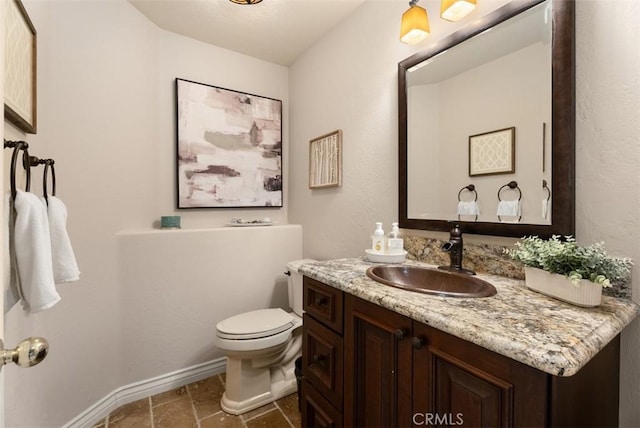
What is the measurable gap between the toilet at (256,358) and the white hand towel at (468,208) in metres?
0.97

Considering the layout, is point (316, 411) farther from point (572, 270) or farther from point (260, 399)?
point (572, 270)

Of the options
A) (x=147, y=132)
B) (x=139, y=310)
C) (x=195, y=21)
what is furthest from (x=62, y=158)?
(x=195, y=21)

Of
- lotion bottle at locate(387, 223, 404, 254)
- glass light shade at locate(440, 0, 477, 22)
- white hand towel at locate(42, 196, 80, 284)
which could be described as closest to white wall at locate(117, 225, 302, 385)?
white hand towel at locate(42, 196, 80, 284)

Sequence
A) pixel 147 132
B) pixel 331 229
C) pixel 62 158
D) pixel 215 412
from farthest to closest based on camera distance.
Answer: pixel 331 229 < pixel 147 132 < pixel 215 412 < pixel 62 158

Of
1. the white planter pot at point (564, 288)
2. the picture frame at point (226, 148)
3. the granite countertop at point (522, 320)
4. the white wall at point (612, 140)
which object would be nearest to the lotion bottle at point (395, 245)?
the granite countertop at point (522, 320)

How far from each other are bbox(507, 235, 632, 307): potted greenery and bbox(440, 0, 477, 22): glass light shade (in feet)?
3.23

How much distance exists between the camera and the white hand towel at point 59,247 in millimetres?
1076

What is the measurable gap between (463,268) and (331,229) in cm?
103

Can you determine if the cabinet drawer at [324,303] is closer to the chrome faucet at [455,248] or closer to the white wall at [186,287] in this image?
the chrome faucet at [455,248]

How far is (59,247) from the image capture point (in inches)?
42.9

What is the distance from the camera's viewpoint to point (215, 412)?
5.74 ft

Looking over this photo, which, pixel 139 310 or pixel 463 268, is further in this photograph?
pixel 139 310

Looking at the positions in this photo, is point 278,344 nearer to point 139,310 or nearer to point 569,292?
point 139,310

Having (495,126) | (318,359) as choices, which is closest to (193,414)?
(318,359)
